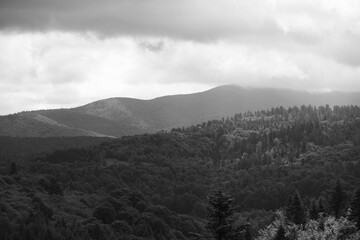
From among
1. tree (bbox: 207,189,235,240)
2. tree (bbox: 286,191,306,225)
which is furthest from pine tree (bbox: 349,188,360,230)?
tree (bbox: 207,189,235,240)

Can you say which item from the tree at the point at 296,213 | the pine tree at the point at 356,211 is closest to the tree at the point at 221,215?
the pine tree at the point at 356,211

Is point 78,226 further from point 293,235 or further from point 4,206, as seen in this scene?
point 293,235

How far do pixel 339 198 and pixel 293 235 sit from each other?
27200 mm

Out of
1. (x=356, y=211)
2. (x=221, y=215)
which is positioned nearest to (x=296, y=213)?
(x=356, y=211)

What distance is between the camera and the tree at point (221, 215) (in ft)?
166

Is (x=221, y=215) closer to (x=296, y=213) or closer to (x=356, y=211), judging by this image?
(x=356, y=211)

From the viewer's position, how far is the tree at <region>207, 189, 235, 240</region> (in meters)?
50.6

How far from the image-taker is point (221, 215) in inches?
2004

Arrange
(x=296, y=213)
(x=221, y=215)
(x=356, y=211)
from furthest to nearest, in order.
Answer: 1. (x=296, y=213)
2. (x=356, y=211)
3. (x=221, y=215)

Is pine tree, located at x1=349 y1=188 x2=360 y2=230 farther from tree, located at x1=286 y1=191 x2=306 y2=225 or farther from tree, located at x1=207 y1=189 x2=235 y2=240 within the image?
tree, located at x1=207 y1=189 x2=235 y2=240

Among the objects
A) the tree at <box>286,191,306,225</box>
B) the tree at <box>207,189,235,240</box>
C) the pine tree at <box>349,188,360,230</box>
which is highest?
the tree at <box>207,189,235,240</box>

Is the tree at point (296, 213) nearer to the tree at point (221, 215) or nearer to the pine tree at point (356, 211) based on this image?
the pine tree at point (356, 211)

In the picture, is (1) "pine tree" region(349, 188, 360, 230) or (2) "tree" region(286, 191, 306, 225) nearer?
(1) "pine tree" region(349, 188, 360, 230)

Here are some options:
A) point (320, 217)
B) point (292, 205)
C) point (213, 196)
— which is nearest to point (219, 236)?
point (213, 196)
